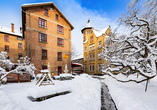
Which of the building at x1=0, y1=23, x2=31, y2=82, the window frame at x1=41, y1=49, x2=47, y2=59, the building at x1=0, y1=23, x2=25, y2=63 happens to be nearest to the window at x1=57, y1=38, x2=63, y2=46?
the window frame at x1=41, y1=49, x2=47, y2=59

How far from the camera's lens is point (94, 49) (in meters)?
26.9

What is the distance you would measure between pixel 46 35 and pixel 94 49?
53.0 feet

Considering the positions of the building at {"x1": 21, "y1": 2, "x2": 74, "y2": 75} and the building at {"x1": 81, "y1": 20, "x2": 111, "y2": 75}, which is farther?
the building at {"x1": 81, "y1": 20, "x2": 111, "y2": 75}

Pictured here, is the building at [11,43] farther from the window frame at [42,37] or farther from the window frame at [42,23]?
the window frame at [42,23]

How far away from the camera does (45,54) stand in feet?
53.2

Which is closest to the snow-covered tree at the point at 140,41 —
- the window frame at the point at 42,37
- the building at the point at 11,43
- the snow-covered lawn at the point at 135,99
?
the snow-covered lawn at the point at 135,99

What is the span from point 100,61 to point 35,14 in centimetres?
2021

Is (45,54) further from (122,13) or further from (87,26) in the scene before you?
(87,26)

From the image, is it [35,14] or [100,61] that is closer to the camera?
[35,14]

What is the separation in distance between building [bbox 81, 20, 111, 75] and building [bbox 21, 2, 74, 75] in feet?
33.0

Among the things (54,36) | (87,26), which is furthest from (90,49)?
(54,36)

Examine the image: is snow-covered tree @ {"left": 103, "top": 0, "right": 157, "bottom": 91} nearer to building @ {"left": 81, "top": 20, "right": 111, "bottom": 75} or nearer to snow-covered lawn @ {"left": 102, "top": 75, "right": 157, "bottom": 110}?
snow-covered lawn @ {"left": 102, "top": 75, "right": 157, "bottom": 110}

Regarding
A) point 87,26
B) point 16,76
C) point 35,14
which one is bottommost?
point 16,76

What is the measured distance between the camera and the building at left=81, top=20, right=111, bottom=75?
79.8 feet
